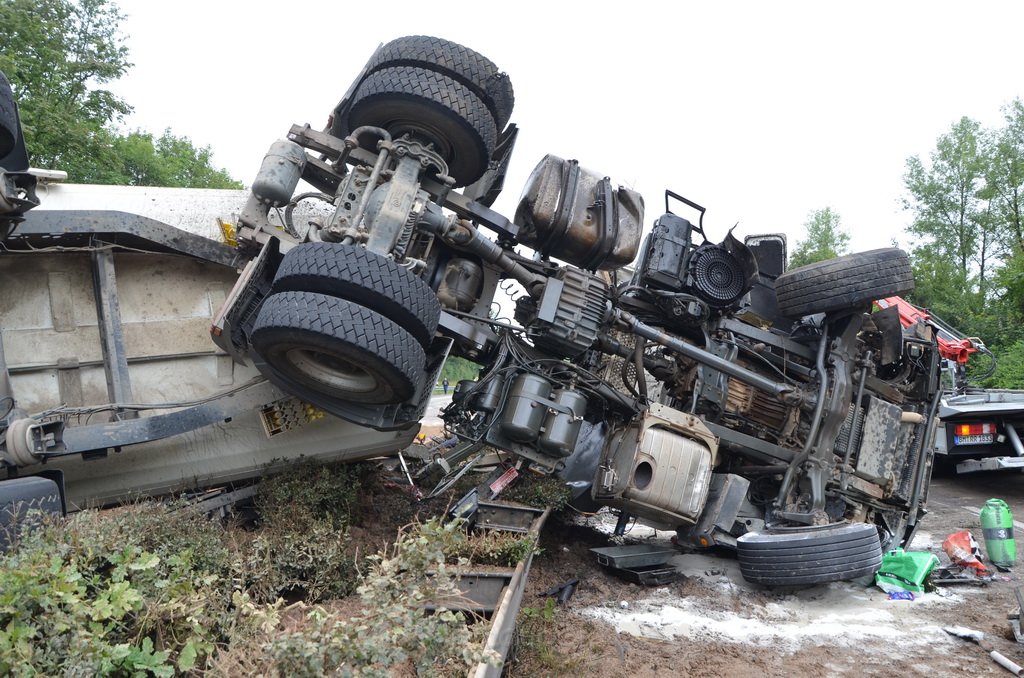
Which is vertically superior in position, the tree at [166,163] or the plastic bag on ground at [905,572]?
the tree at [166,163]

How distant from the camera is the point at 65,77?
1870 centimetres

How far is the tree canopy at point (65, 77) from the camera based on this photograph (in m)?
16.9

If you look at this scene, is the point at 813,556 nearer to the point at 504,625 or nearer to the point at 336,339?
the point at 504,625

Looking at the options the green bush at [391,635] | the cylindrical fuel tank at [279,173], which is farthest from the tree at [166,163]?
the green bush at [391,635]

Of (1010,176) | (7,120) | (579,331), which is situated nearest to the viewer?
(7,120)

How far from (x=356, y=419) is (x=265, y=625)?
199 cm

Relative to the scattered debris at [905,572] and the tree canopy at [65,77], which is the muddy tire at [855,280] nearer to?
the scattered debris at [905,572]

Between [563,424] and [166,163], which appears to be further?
[166,163]

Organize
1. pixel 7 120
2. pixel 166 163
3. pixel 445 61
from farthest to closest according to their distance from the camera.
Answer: pixel 166 163
pixel 445 61
pixel 7 120

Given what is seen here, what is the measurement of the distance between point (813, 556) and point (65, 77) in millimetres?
21599

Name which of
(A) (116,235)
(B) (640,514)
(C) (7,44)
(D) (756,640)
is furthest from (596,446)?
(C) (7,44)

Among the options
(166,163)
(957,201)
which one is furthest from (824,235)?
(166,163)

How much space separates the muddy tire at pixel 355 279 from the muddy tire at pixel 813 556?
2885mm

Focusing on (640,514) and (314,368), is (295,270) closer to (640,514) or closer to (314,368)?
(314,368)
